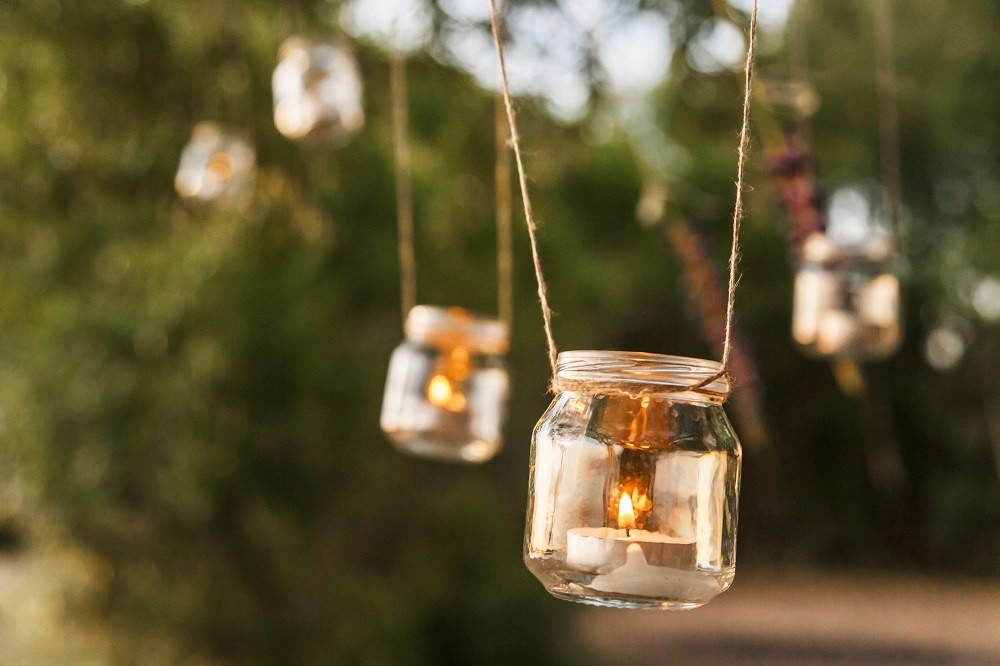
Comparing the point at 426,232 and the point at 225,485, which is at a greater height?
the point at 426,232

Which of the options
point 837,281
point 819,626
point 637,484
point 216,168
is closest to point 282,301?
point 216,168

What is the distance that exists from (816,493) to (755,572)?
609 mm

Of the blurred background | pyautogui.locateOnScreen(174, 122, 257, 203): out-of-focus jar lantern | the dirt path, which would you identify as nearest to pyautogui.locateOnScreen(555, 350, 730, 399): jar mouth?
the blurred background

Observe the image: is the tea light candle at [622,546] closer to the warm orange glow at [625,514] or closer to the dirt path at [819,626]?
the warm orange glow at [625,514]

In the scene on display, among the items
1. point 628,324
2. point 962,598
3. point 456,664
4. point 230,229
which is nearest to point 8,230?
point 230,229

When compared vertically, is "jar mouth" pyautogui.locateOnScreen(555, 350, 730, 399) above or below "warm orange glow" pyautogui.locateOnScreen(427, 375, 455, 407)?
above

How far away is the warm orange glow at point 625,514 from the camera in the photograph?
47 centimetres

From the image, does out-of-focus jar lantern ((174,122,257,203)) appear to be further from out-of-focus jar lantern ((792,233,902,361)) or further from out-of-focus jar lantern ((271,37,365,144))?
out-of-focus jar lantern ((792,233,902,361))

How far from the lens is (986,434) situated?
6.05 metres

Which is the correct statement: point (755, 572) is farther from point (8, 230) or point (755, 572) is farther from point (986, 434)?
point (8, 230)

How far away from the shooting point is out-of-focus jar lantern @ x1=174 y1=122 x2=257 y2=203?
193cm

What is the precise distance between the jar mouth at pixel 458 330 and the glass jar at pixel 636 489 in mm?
477

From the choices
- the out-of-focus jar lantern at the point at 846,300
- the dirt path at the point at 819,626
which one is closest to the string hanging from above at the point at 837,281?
the out-of-focus jar lantern at the point at 846,300

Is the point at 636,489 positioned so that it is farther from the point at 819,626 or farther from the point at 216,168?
the point at 819,626
